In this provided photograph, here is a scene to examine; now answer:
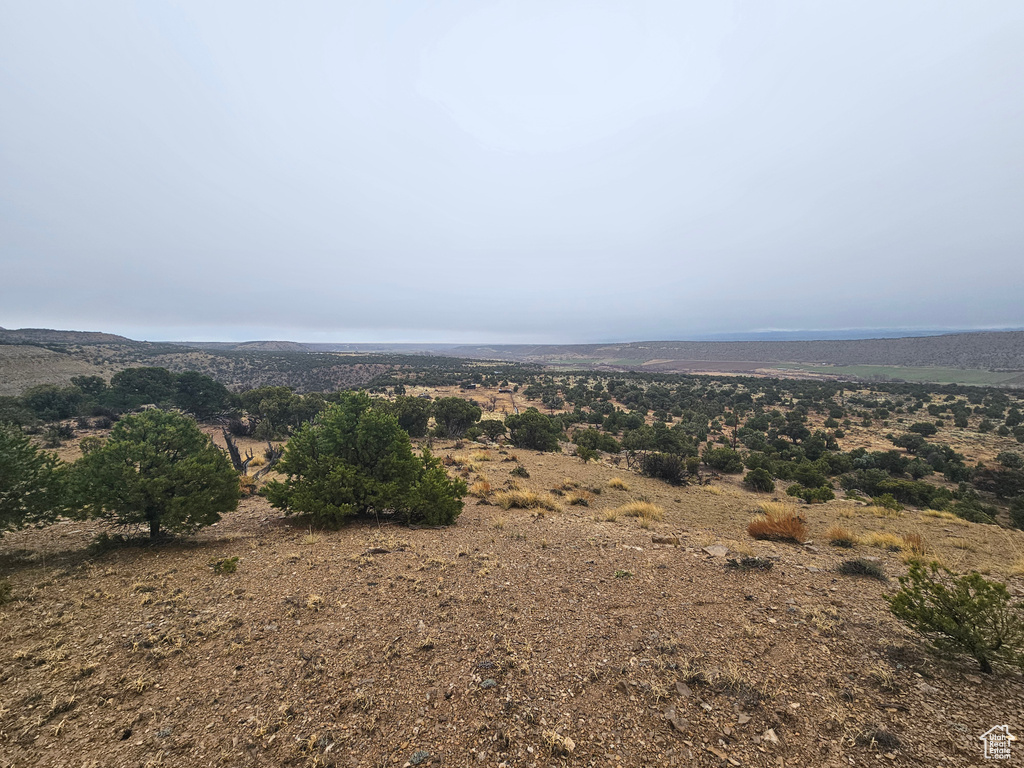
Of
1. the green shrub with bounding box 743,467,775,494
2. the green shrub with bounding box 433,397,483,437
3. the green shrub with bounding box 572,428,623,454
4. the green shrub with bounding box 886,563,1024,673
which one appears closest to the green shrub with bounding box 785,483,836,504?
the green shrub with bounding box 743,467,775,494

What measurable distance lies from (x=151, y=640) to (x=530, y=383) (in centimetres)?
6945

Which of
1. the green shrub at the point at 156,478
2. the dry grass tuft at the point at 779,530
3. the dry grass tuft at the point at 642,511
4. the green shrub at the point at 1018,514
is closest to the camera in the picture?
the green shrub at the point at 156,478

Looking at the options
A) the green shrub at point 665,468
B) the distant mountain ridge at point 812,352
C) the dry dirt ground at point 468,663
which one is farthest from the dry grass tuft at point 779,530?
the distant mountain ridge at point 812,352

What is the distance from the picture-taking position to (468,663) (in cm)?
498

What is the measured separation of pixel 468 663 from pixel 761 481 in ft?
70.1

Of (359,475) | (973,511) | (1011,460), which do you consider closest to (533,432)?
(359,475)

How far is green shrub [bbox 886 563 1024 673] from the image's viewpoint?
4430mm

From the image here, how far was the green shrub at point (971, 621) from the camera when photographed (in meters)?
4.43

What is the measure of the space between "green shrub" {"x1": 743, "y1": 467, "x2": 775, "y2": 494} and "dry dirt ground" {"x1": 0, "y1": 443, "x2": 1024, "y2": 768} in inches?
471

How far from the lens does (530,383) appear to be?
73.9m

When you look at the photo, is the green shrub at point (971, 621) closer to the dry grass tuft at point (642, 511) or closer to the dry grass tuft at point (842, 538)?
the dry grass tuft at point (842, 538)

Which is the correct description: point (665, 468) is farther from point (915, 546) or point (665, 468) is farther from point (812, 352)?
point (812, 352)

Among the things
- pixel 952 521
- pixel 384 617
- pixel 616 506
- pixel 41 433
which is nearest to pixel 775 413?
pixel 952 521

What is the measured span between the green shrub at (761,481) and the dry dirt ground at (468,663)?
39.3ft
